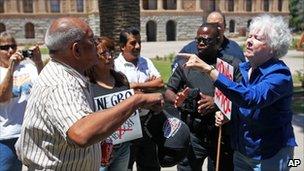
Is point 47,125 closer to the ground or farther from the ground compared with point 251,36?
closer to the ground

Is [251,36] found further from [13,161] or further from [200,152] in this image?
[13,161]

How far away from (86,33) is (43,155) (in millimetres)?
751

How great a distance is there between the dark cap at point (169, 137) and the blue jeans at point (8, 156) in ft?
4.56

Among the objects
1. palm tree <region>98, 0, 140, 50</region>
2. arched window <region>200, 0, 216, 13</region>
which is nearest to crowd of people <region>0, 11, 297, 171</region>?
palm tree <region>98, 0, 140, 50</region>

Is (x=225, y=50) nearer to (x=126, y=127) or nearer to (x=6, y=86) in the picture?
(x=126, y=127)

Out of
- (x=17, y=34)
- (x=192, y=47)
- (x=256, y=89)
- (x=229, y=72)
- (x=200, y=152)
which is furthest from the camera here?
(x=17, y=34)

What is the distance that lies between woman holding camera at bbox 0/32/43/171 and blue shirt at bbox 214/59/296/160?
212 cm

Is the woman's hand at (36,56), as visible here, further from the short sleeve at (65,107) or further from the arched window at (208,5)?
the arched window at (208,5)

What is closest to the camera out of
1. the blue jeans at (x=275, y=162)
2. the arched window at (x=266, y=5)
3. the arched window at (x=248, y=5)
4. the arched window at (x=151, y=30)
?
the blue jeans at (x=275, y=162)

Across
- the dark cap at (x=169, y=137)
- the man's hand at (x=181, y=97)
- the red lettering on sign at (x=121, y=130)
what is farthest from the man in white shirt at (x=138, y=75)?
the man's hand at (x=181, y=97)

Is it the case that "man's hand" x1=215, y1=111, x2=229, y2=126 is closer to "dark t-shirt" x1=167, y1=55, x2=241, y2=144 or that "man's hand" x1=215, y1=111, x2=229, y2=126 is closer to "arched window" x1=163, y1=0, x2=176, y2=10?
"dark t-shirt" x1=167, y1=55, x2=241, y2=144

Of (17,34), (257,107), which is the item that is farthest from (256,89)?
(17,34)

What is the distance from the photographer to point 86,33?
105 inches

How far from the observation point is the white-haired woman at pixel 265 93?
335 cm
